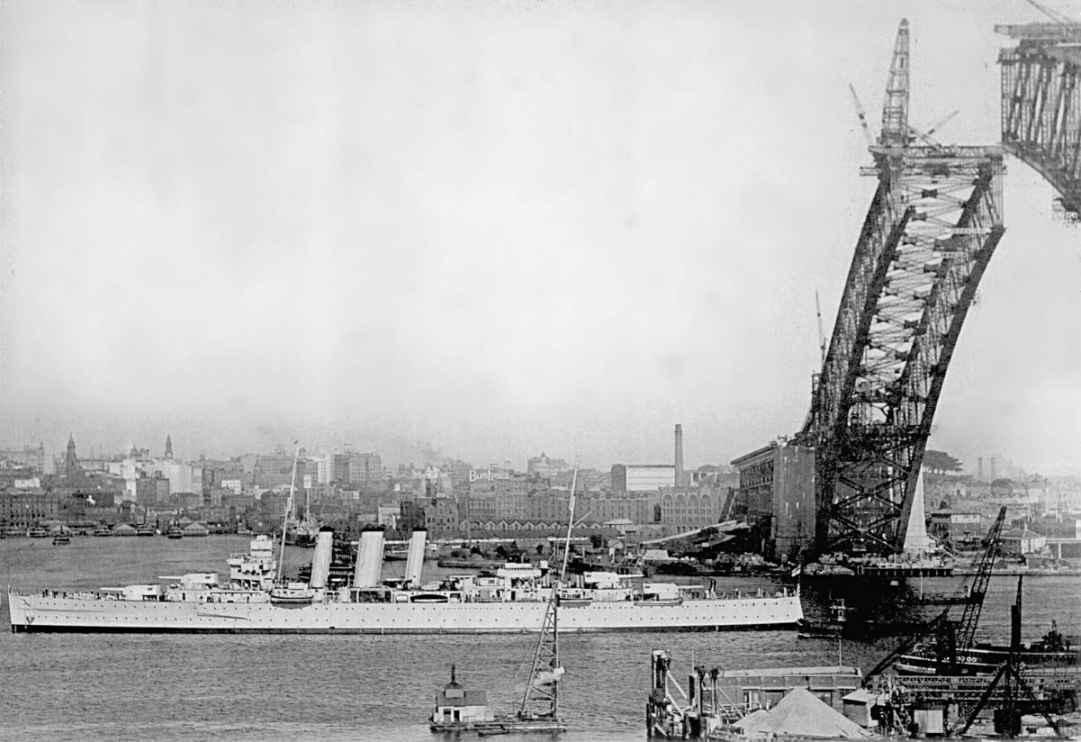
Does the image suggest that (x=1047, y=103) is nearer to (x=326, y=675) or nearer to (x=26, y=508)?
(x=326, y=675)

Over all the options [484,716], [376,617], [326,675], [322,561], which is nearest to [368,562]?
[322,561]

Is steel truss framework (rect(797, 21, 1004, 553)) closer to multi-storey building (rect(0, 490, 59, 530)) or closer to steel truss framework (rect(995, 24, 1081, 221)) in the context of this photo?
steel truss framework (rect(995, 24, 1081, 221))

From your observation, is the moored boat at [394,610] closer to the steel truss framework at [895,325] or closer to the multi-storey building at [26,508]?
the steel truss framework at [895,325]

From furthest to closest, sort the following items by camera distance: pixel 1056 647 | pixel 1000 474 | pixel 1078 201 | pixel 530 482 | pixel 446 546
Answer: pixel 446 546, pixel 530 482, pixel 1000 474, pixel 1056 647, pixel 1078 201

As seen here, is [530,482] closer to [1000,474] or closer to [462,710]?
[1000,474]

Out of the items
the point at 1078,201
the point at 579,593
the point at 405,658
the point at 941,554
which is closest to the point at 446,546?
the point at 941,554

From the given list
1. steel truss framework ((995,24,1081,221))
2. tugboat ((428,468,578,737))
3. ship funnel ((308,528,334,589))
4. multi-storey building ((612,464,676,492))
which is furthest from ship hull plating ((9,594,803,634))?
multi-storey building ((612,464,676,492))
